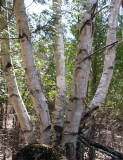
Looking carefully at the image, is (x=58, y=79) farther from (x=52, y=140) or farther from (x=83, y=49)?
(x=52, y=140)

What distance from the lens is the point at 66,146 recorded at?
2.96 meters

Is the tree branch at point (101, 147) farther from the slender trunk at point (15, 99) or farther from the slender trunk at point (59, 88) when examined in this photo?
the slender trunk at point (15, 99)

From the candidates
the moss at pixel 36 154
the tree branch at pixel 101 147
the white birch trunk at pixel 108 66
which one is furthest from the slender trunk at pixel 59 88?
the moss at pixel 36 154

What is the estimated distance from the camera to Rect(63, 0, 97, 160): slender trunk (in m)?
2.97

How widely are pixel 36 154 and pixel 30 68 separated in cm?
127

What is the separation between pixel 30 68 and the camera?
2912mm

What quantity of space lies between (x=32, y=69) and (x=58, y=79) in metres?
0.91

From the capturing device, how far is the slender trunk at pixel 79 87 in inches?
117

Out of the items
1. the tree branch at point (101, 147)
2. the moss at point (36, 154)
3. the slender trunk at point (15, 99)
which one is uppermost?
the slender trunk at point (15, 99)

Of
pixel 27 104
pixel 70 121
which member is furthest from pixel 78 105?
pixel 27 104

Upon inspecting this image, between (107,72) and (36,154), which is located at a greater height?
(107,72)

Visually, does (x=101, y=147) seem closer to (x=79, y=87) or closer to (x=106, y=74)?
(x=79, y=87)

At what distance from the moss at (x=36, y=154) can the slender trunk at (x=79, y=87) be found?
57 cm

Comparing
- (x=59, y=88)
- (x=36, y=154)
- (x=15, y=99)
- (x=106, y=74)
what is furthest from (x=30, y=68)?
(x=106, y=74)
